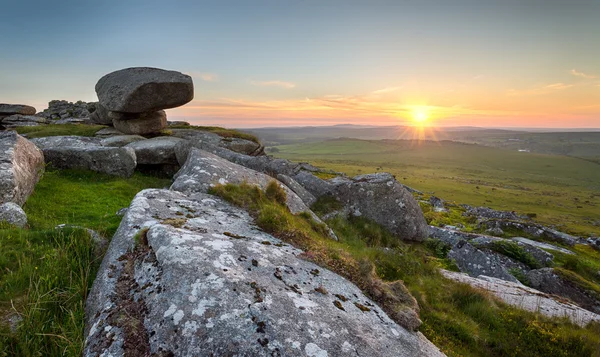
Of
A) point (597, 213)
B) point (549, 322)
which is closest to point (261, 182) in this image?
point (549, 322)

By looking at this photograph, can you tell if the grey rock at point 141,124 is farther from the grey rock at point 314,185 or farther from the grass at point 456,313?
the grass at point 456,313

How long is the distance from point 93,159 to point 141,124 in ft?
32.2

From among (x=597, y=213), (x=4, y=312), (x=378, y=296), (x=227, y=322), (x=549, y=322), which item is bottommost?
(x=597, y=213)

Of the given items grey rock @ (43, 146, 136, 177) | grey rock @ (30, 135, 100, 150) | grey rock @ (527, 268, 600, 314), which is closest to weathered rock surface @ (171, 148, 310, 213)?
grey rock @ (43, 146, 136, 177)

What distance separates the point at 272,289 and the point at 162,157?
17208mm

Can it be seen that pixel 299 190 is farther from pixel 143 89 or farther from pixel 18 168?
pixel 143 89

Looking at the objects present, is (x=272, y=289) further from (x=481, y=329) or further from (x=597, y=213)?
(x=597, y=213)

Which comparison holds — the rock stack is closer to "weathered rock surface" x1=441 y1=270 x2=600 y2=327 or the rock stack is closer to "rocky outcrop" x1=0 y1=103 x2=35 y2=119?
"weathered rock surface" x1=441 y1=270 x2=600 y2=327

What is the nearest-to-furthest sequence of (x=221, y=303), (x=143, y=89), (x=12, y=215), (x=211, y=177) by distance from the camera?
(x=221, y=303)
(x=12, y=215)
(x=211, y=177)
(x=143, y=89)

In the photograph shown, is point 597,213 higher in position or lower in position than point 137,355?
lower

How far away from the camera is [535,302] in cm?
1026

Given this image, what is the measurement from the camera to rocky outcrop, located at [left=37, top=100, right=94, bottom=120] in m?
48.5

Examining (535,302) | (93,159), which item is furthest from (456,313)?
(93,159)

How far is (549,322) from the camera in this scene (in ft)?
27.5
